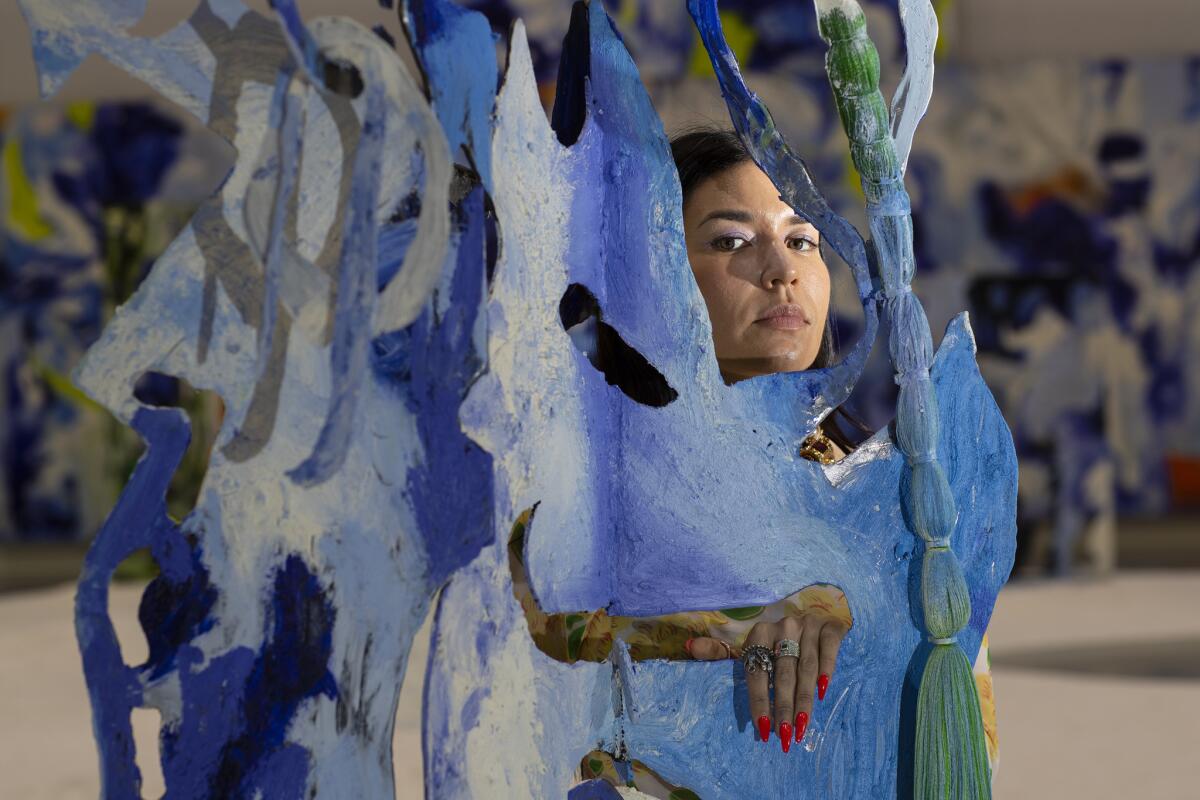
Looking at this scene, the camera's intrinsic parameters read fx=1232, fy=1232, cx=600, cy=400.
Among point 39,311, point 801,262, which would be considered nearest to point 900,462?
point 801,262

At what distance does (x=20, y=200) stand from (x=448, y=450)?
193 inches

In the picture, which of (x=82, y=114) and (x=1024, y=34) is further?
(x=82, y=114)

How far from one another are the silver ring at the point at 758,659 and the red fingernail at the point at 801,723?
1.3 inches

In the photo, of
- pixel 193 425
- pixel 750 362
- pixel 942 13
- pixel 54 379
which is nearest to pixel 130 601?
pixel 193 425

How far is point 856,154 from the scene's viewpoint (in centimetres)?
82

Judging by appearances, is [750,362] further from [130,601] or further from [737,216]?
[130,601]

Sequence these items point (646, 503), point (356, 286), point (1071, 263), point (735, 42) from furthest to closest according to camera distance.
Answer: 1. point (1071, 263)
2. point (735, 42)
3. point (646, 503)
4. point (356, 286)

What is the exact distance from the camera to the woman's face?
3.06ft

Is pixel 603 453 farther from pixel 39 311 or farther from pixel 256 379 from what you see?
pixel 39 311

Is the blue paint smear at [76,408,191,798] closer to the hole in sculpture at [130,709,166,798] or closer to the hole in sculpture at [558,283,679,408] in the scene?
the hole in sculpture at [558,283,679,408]

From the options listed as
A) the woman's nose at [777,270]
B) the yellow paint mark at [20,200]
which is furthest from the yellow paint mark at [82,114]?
the woman's nose at [777,270]

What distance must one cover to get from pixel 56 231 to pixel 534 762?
4794 millimetres

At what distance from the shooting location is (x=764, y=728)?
0.82 m

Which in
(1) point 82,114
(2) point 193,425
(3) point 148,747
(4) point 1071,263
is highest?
(1) point 82,114
